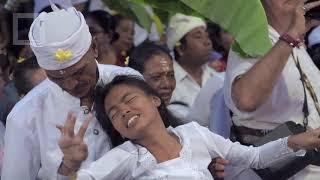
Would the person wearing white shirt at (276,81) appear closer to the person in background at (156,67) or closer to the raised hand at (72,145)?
the person in background at (156,67)

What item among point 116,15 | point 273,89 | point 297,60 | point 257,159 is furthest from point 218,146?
point 116,15

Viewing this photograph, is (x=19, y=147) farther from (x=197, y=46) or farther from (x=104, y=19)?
(x=197, y=46)

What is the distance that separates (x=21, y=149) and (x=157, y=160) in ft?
1.87

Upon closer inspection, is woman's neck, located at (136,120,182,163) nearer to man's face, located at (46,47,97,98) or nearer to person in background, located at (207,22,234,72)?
man's face, located at (46,47,97,98)

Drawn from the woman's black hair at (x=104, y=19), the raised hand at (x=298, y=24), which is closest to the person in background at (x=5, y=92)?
the woman's black hair at (x=104, y=19)

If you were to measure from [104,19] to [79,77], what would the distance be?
2176 mm

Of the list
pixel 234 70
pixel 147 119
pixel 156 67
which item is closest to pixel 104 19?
pixel 156 67

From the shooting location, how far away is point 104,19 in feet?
17.1

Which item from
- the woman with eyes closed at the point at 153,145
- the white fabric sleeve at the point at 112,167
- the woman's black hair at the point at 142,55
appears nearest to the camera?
the white fabric sleeve at the point at 112,167

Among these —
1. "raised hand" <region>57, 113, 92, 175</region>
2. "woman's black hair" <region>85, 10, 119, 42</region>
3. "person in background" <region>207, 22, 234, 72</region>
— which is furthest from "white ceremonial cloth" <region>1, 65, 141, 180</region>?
"person in background" <region>207, 22, 234, 72</region>

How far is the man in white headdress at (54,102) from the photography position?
10.1 ft

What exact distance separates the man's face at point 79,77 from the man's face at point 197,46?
9.25 ft

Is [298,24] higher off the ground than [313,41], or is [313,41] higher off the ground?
[298,24]

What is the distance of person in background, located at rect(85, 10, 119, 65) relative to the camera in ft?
16.1
